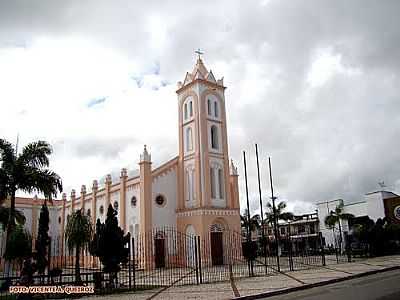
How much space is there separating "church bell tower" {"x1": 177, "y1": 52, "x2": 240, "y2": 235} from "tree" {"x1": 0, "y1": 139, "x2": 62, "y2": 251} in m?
16.5

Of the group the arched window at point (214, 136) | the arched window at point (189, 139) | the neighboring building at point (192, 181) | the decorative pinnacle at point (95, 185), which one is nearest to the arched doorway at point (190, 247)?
the neighboring building at point (192, 181)

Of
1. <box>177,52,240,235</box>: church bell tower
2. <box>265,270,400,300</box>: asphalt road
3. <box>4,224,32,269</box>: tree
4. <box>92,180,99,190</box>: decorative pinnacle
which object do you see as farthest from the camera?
<box>92,180,99,190</box>: decorative pinnacle

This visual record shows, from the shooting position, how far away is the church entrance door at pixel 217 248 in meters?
35.7

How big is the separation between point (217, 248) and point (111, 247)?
732 inches

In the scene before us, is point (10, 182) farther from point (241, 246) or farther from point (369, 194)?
point (369, 194)

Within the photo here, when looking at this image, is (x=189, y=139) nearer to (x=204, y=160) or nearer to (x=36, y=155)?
(x=204, y=160)

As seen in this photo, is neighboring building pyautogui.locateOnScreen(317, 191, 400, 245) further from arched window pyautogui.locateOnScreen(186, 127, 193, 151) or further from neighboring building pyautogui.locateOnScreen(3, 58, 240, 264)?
arched window pyautogui.locateOnScreen(186, 127, 193, 151)

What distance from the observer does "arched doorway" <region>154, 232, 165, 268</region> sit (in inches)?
1379

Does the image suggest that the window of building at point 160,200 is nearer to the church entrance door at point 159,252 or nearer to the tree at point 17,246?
the church entrance door at point 159,252

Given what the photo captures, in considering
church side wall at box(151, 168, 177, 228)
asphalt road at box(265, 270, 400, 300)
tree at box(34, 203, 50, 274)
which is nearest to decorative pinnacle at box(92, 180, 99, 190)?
church side wall at box(151, 168, 177, 228)

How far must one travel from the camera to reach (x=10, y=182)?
20.8 metres

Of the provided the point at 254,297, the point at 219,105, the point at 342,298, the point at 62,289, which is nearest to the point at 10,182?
the point at 62,289

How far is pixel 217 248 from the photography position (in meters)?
36.3

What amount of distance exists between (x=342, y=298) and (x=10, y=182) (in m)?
15.9
